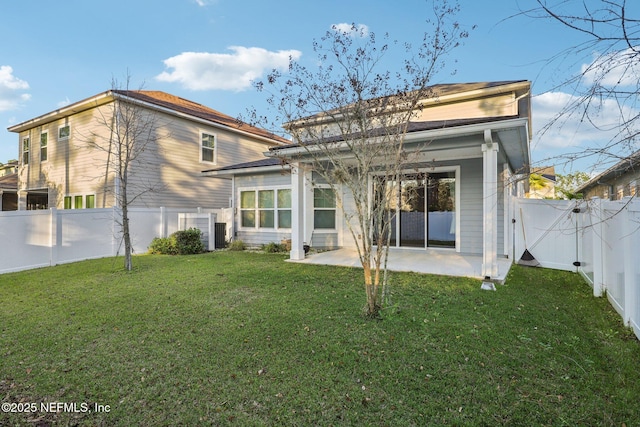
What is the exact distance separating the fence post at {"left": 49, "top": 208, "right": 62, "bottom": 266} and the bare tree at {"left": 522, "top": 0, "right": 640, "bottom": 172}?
34.5 ft

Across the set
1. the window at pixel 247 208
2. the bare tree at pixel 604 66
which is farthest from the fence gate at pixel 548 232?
the window at pixel 247 208

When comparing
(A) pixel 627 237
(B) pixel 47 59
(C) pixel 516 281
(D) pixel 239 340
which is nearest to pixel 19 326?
(D) pixel 239 340

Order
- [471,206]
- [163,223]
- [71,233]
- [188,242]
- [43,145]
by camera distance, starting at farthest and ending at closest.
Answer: [43,145] → [163,223] → [188,242] → [71,233] → [471,206]

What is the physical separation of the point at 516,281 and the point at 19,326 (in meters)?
7.78

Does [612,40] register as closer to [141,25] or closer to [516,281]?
[516,281]

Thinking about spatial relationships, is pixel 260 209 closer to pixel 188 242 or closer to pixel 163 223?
pixel 188 242

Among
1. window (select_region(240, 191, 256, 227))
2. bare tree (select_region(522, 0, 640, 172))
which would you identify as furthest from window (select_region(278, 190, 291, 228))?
bare tree (select_region(522, 0, 640, 172))

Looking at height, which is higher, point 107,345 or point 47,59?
point 47,59

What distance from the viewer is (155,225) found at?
1128cm

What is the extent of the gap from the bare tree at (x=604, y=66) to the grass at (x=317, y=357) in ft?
6.10

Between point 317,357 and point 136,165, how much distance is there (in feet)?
38.5

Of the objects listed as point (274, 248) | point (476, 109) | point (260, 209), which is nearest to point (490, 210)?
point (476, 109)

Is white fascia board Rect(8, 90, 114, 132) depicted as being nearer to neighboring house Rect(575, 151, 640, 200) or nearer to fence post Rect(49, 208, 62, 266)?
fence post Rect(49, 208, 62, 266)

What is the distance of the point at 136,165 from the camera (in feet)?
39.2
